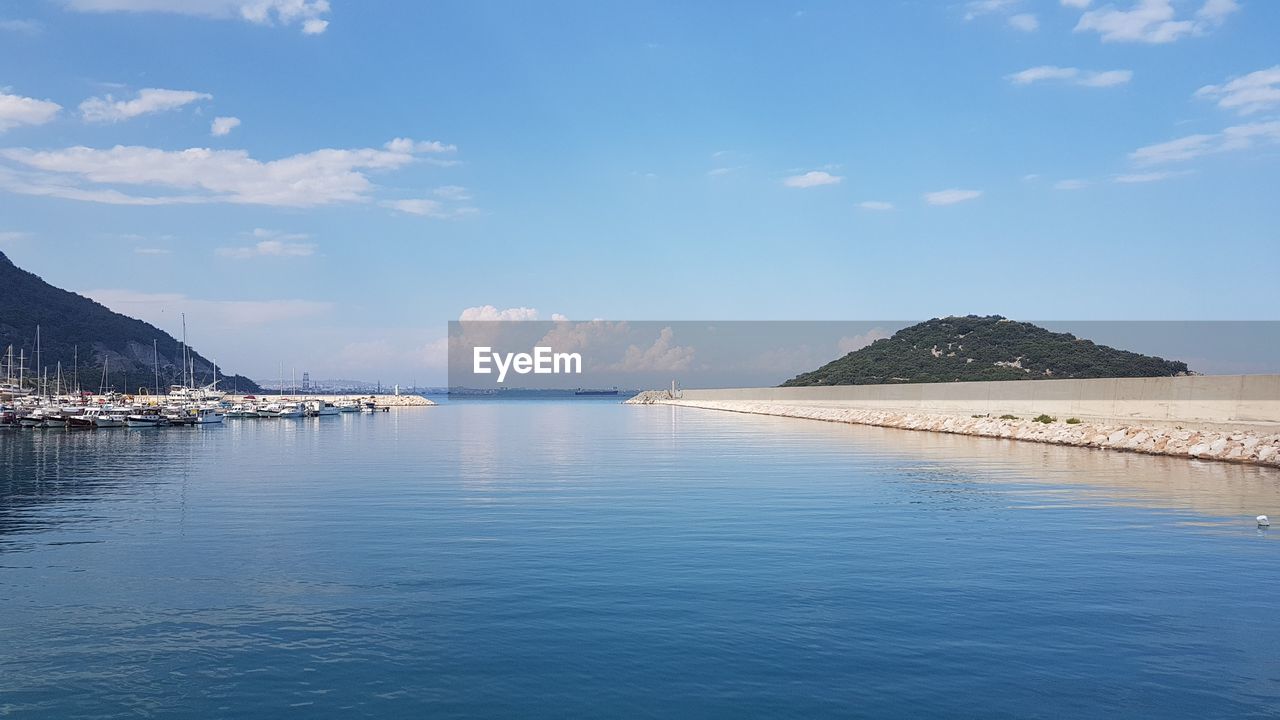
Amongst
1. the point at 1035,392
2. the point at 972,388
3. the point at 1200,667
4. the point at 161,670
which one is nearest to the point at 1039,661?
the point at 1200,667

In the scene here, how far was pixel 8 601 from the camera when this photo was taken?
1323 centimetres

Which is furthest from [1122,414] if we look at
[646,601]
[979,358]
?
[979,358]

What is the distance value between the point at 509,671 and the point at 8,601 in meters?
8.30

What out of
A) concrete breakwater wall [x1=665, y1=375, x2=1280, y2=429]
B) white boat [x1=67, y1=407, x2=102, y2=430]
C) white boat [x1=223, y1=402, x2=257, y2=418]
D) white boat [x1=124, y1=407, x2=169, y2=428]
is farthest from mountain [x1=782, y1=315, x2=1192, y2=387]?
white boat [x1=67, y1=407, x2=102, y2=430]

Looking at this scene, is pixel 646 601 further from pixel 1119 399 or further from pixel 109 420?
pixel 109 420

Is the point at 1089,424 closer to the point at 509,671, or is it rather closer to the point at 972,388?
the point at 972,388

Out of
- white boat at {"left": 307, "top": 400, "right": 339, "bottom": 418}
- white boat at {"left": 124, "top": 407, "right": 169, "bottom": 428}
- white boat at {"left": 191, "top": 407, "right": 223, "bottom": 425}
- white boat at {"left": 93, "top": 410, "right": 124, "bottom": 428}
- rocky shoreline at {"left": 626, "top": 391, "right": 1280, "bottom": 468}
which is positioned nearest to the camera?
rocky shoreline at {"left": 626, "top": 391, "right": 1280, "bottom": 468}

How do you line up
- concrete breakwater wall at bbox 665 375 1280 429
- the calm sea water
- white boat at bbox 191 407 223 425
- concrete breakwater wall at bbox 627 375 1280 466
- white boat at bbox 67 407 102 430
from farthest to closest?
white boat at bbox 191 407 223 425 < white boat at bbox 67 407 102 430 < concrete breakwater wall at bbox 665 375 1280 429 < concrete breakwater wall at bbox 627 375 1280 466 < the calm sea water

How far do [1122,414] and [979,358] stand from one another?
110544mm

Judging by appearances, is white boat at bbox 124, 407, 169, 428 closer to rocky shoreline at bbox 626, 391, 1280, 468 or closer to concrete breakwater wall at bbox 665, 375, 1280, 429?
rocky shoreline at bbox 626, 391, 1280, 468

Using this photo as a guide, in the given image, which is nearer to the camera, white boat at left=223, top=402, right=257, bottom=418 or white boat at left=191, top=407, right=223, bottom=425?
white boat at left=191, top=407, right=223, bottom=425

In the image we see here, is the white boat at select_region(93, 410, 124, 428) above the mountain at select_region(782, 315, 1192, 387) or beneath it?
beneath

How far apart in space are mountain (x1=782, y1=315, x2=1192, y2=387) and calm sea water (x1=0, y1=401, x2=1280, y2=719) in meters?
111

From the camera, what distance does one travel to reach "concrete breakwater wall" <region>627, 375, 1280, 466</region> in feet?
122
